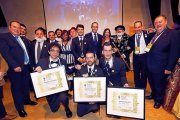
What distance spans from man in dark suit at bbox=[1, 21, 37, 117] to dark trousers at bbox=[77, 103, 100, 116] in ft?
2.85

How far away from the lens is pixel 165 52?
128 inches

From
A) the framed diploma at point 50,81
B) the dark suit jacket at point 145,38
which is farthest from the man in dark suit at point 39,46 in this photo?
the dark suit jacket at point 145,38

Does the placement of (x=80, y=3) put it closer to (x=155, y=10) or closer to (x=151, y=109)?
(x=155, y=10)

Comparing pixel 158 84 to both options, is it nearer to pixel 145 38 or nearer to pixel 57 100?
pixel 145 38

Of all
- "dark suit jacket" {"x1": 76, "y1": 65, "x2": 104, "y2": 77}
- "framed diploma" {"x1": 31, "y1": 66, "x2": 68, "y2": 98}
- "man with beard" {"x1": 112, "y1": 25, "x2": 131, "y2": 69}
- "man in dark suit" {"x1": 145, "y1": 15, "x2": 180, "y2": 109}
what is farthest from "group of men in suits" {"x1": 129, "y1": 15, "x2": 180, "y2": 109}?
"framed diploma" {"x1": 31, "y1": 66, "x2": 68, "y2": 98}

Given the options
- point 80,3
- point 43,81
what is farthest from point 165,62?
point 80,3

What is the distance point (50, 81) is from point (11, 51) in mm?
735

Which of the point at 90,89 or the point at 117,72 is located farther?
the point at 117,72

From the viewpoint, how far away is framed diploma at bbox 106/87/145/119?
8.75 feet

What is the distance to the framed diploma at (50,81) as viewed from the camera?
309cm

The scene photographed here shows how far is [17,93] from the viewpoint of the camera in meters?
3.26

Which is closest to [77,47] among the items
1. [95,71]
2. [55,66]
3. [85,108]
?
[55,66]

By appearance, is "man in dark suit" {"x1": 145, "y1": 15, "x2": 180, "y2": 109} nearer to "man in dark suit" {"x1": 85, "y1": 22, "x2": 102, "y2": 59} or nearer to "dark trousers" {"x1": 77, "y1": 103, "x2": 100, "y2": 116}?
"dark trousers" {"x1": 77, "y1": 103, "x2": 100, "y2": 116}

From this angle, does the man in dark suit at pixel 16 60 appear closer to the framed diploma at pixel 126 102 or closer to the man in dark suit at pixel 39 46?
the man in dark suit at pixel 39 46
